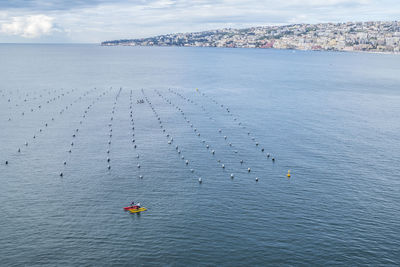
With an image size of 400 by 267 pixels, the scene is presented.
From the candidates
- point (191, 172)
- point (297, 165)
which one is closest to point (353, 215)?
point (297, 165)

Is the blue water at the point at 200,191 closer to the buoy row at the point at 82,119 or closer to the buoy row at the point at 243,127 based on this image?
the buoy row at the point at 243,127

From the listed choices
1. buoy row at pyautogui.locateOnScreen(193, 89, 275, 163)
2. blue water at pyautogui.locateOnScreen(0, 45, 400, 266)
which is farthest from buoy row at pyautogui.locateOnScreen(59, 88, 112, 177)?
buoy row at pyautogui.locateOnScreen(193, 89, 275, 163)

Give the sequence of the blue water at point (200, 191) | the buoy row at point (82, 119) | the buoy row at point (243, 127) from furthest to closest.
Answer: the buoy row at point (243, 127)
the buoy row at point (82, 119)
the blue water at point (200, 191)

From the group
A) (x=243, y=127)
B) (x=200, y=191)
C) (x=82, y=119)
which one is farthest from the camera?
(x=82, y=119)

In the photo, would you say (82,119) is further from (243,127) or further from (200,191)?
(200,191)

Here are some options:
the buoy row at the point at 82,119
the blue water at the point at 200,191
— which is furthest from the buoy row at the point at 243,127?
the buoy row at the point at 82,119

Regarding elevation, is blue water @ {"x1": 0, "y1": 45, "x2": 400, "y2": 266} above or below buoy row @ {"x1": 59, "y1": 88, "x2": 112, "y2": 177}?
below

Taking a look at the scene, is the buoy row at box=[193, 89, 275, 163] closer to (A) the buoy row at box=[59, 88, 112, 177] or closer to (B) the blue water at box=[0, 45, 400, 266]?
(B) the blue water at box=[0, 45, 400, 266]

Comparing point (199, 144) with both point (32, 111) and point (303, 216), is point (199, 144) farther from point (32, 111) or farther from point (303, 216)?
point (32, 111)

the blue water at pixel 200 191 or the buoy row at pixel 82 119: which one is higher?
the buoy row at pixel 82 119

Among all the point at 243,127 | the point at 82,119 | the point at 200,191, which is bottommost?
the point at 200,191

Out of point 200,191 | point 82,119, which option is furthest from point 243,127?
point 82,119
